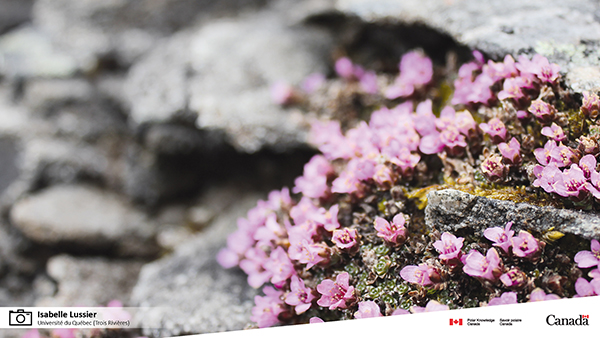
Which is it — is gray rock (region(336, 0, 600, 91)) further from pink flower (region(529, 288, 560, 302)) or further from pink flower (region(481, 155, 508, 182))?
pink flower (region(529, 288, 560, 302))

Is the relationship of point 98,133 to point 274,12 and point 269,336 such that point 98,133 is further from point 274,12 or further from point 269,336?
point 269,336

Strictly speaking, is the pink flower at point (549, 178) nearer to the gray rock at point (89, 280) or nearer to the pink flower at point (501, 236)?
the pink flower at point (501, 236)

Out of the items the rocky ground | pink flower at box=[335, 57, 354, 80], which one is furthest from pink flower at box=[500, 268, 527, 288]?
pink flower at box=[335, 57, 354, 80]

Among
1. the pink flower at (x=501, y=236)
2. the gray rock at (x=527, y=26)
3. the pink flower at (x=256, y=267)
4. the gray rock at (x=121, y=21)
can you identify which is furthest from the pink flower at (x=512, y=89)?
the gray rock at (x=121, y=21)

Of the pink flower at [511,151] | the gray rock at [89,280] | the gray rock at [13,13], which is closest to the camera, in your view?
the pink flower at [511,151]

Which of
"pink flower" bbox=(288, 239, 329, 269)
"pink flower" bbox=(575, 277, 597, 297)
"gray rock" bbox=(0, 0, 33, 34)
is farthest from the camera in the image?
"gray rock" bbox=(0, 0, 33, 34)

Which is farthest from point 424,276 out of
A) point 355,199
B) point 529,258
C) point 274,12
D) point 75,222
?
point 274,12

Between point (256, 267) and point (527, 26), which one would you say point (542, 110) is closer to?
point (527, 26)
